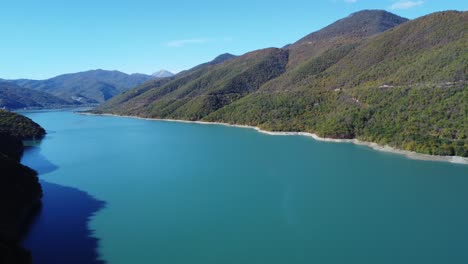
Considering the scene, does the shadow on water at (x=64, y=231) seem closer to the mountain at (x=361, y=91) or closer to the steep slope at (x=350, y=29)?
the mountain at (x=361, y=91)

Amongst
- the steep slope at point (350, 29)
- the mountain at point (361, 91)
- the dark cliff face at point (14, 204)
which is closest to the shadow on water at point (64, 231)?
the dark cliff face at point (14, 204)

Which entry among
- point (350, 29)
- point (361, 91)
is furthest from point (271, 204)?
point (350, 29)

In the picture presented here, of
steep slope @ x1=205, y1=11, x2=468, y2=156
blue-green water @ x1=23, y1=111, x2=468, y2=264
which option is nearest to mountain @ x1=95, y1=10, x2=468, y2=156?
steep slope @ x1=205, y1=11, x2=468, y2=156

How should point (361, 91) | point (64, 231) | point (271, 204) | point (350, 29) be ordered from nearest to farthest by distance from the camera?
point (64, 231) → point (271, 204) → point (361, 91) → point (350, 29)

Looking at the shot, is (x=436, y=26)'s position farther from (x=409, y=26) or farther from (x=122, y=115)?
(x=122, y=115)

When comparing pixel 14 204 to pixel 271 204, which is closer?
pixel 14 204

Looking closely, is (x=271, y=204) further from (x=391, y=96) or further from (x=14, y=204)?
(x=391, y=96)

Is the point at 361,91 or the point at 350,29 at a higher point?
the point at 350,29
